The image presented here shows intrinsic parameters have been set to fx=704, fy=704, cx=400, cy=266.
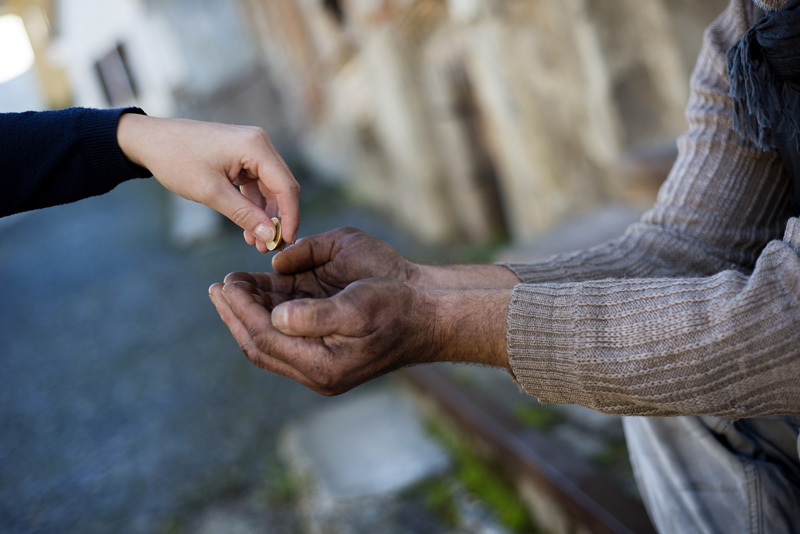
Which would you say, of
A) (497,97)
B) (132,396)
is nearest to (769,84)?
(497,97)

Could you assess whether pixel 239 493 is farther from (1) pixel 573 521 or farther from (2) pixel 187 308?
(2) pixel 187 308

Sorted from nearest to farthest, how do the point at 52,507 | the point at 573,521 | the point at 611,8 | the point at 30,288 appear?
the point at 573,521 → the point at 611,8 → the point at 52,507 → the point at 30,288

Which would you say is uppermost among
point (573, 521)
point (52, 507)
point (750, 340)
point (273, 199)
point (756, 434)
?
point (273, 199)

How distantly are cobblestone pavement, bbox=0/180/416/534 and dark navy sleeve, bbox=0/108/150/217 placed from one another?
255cm

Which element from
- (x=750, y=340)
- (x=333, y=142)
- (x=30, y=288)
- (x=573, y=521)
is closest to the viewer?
(x=750, y=340)

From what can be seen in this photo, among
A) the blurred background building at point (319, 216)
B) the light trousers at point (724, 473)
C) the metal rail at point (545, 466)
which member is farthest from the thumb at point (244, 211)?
the blurred background building at point (319, 216)

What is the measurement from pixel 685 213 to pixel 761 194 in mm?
175

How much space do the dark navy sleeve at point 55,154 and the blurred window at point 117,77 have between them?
1695 cm

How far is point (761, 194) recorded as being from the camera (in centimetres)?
166

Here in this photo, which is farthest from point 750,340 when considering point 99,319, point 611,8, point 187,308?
point 99,319

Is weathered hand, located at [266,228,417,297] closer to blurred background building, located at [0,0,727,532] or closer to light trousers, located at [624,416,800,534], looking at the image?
light trousers, located at [624,416,800,534]

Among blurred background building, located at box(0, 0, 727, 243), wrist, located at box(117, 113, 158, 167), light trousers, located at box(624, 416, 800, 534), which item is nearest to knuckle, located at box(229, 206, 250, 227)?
wrist, located at box(117, 113, 158, 167)

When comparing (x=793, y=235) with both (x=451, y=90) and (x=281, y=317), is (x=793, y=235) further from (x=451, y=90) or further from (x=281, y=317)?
(x=451, y=90)

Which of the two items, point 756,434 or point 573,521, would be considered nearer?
point 756,434
